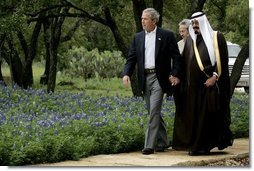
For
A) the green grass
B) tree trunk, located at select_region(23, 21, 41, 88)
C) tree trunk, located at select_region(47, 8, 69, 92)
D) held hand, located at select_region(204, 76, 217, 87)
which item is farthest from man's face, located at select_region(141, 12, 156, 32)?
tree trunk, located at select_region(47, 8, 69, 92)

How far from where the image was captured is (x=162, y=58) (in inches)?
296

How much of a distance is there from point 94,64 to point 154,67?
539 cm

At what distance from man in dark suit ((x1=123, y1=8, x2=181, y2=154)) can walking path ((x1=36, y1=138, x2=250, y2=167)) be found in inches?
7.7

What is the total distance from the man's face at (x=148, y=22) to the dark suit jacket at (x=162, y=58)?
0.08m

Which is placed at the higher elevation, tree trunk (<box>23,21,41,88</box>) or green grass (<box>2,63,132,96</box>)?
tree trunk (<box>23,21,41,88</box>)

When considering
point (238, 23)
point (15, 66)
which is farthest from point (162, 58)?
point (15, 66)

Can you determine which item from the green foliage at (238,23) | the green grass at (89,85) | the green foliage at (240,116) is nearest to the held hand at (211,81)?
the green foliage at (240,116)

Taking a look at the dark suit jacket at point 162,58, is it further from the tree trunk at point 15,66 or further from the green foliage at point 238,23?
the tree trunk at point 15,66

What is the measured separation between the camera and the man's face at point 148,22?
24.3 ft

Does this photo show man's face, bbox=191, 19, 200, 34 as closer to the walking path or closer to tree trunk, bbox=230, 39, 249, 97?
the walking path

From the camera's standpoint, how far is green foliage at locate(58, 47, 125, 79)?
12.2 meters

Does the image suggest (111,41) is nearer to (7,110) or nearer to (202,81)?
(7,110)

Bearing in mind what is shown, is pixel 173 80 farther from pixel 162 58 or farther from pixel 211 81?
pixel 211 81

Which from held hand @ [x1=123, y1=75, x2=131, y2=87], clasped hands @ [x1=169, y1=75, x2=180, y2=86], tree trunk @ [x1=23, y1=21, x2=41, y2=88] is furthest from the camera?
tree trunk @ [x1=23, y1=21, x2=41, y2=88]
